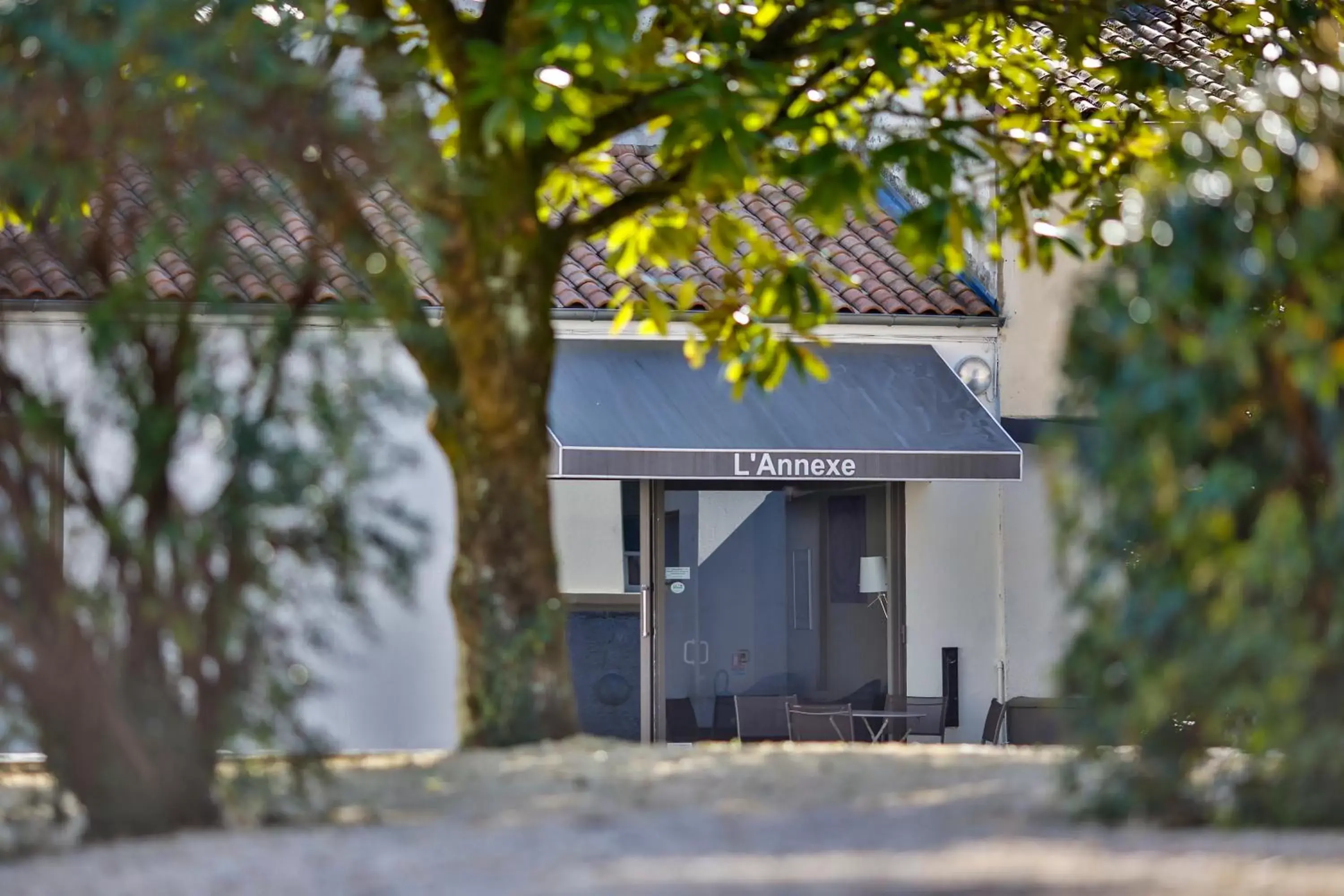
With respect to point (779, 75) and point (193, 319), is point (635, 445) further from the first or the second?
point (193, 319)

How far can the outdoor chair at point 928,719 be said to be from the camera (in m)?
15.6

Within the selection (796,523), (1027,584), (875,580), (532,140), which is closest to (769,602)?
(796,523)

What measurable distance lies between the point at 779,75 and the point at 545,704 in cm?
295

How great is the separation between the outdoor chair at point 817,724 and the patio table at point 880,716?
0.48 feet

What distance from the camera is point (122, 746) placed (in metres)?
5.91

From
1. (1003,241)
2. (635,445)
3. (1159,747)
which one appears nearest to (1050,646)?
(1003,241)

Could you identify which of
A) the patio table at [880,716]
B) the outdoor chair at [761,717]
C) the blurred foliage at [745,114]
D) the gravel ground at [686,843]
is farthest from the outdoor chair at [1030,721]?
the gravel ground at [686,843]

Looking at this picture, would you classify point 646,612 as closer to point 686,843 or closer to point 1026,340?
point 1026,340

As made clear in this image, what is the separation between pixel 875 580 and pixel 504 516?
30.7 ft

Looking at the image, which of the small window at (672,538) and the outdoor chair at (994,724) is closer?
the outdoor chair at (994,724)

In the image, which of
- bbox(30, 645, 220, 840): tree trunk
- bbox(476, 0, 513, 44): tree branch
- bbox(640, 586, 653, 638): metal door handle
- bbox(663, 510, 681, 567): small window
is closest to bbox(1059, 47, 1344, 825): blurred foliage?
bbox(30, 645, 220, 840): tree trunk

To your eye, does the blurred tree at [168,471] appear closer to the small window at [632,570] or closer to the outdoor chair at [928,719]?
the small window at [632,570]

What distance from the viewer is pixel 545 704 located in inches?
308

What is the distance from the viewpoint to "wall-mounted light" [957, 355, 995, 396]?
16172mm
